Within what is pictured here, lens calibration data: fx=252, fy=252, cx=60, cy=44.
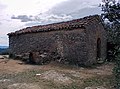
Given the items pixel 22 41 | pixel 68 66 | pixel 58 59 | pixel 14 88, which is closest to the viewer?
pixel 14 88

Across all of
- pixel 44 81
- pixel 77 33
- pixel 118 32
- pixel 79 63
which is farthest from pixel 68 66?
pixel 118 32

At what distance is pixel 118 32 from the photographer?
9711 mm

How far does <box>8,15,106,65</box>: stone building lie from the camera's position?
19.5 meters

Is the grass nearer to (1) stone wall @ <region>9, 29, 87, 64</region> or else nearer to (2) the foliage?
(2) the foliage

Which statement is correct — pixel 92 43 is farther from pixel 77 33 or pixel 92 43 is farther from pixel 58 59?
pixel 58 59

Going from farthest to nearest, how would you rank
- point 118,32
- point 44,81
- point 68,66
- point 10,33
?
1. point 10,33
2. point 68,66
3. point 44,81
4. point 118,32

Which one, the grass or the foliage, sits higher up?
the foliage

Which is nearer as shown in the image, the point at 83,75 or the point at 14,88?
the point at 14,88

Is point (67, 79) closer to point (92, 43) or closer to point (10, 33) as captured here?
point (92, 43)

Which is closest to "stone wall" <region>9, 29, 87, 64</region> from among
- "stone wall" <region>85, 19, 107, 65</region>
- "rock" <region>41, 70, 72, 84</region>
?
"stone wall" <region>85, 19, 107, 65</region>

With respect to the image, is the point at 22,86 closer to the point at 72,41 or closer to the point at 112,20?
the point at 112,20


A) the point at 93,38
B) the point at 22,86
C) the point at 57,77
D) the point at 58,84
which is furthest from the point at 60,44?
the point at 22,86

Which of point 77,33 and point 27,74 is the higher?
point 77,33

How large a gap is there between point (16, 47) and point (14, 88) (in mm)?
13694
